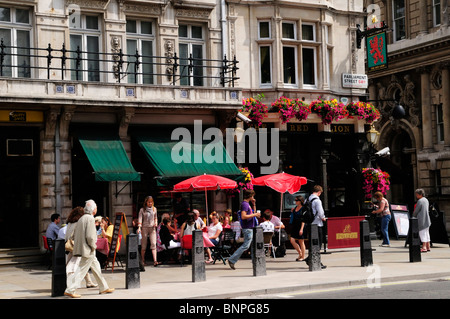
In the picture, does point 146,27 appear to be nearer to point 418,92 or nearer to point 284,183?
point 284,183

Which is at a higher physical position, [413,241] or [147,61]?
[147,61]

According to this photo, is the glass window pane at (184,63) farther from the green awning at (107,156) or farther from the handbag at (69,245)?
the handbag at (69,245)

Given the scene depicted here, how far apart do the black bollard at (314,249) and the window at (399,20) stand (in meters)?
28.2

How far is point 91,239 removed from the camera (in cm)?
1312

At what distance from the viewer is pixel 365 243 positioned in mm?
16359

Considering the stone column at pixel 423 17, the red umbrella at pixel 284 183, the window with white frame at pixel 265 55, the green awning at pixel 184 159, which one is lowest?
the red umbrella at pixel 284 183

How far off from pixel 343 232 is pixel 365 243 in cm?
358

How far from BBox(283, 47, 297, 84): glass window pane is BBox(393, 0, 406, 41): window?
18.7m

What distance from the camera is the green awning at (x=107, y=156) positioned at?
1941 centimetres

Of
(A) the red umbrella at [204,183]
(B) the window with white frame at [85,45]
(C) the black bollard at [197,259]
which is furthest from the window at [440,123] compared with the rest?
(C) the black bollard at [197,259]

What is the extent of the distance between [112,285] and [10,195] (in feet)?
22.3

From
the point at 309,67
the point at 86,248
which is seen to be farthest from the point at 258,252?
the point at 309,67

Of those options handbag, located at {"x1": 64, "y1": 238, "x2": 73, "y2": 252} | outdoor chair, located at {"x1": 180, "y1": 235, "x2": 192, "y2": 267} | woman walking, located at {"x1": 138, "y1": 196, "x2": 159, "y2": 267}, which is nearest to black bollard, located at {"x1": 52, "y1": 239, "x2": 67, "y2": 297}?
handbag, located at {"x1": 64, "y1": 238, "x2": 73, "y2": 252}
